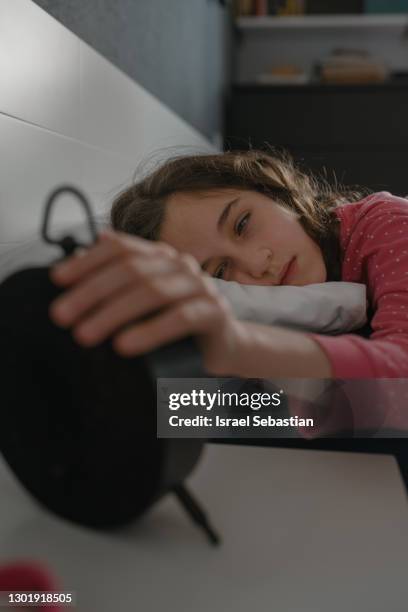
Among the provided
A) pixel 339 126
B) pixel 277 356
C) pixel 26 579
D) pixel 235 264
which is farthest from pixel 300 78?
pixel 26 579

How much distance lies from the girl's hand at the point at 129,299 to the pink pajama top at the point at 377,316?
0.16 m

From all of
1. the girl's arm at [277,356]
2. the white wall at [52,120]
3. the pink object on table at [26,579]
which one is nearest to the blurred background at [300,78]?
the white wall at [52,120]

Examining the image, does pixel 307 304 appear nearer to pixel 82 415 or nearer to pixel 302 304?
pixel 302 304

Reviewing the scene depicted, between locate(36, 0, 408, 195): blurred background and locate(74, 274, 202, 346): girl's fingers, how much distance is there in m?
1.33

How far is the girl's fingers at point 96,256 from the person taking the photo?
0.87 ft

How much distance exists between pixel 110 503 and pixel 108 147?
77 cm

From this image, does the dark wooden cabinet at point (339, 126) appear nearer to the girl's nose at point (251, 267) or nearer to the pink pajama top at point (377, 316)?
the pink pajama top at point (377, 316)

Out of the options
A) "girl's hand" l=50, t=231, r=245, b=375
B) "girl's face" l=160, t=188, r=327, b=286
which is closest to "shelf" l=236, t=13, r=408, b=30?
"girl's face" l=160, t=188, r=327, b=286

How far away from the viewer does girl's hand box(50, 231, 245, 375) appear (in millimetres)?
260

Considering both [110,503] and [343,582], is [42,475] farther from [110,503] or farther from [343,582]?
[343,582]

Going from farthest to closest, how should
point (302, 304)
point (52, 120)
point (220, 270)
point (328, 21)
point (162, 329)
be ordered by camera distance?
1. point (328, 21)
2. point (52, 120)
3. point (220, 270)
4. point (302, 304)
5. point (162, 329)

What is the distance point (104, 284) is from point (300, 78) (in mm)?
2512

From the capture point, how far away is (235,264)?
67 cm

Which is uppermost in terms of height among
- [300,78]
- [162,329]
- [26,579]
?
[300,78]
